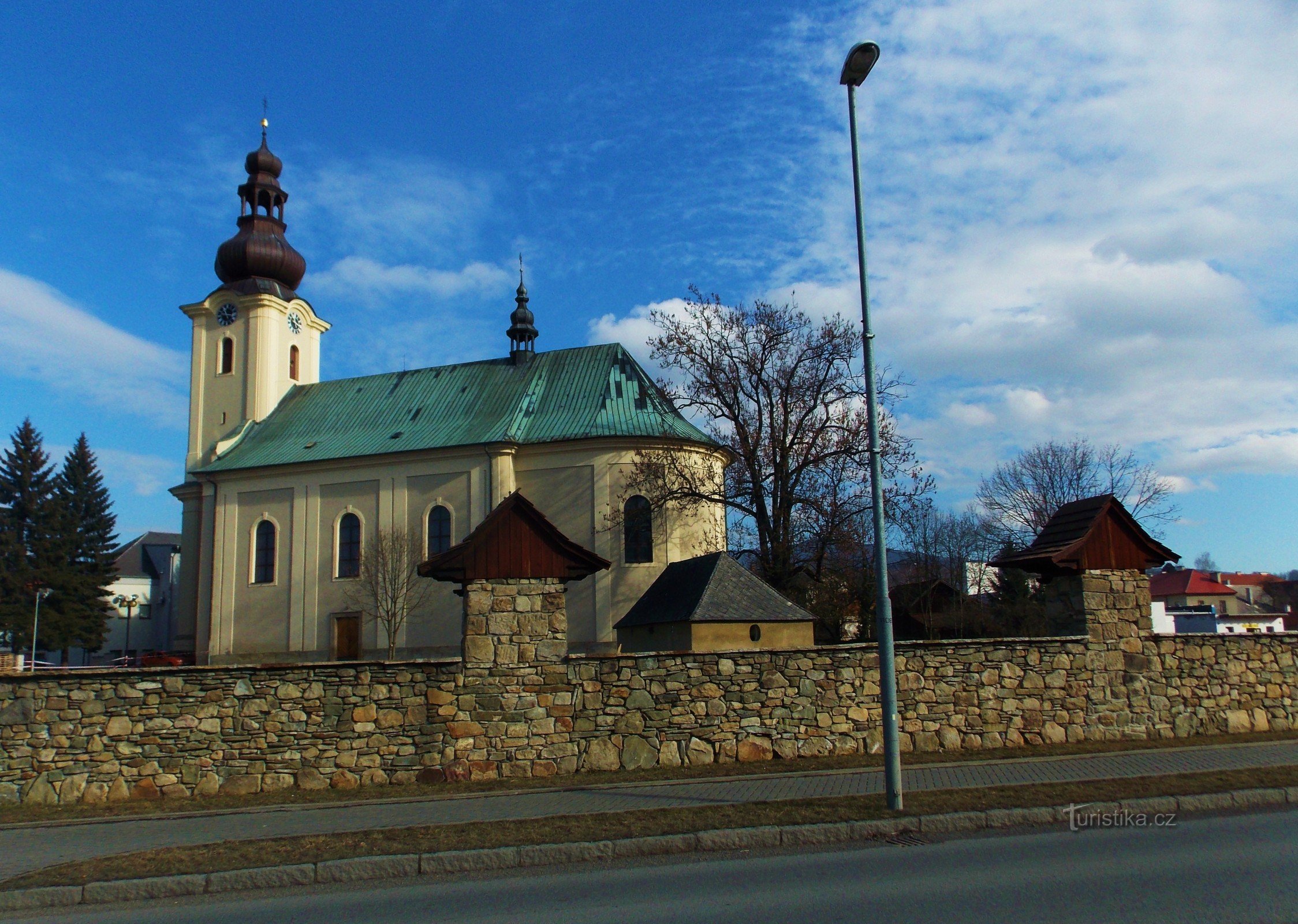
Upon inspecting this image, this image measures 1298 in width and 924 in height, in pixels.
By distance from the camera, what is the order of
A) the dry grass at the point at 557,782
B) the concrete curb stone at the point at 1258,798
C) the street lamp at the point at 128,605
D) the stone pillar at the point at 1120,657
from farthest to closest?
the street lamp at the point at 128,605 < the stone pillar at the point at 1120,657 < the dry grass at the point at 557,782 < the concrete curb stone at the point at 1258,798

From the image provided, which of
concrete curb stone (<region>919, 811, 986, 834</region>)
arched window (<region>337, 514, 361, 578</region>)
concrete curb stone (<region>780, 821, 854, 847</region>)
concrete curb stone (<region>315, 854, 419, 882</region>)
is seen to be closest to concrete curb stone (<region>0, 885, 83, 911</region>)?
concrete curb stone (<region>315, 854, 419, 882</region>)

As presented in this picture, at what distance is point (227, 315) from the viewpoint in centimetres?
4072

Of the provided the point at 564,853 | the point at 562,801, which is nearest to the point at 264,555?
the point at 562,801

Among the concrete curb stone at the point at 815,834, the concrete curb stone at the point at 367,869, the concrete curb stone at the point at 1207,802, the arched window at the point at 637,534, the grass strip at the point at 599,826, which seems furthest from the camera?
the arched window at the point at 637,534

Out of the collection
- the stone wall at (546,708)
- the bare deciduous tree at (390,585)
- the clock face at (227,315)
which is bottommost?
the stone wall at (546,708)

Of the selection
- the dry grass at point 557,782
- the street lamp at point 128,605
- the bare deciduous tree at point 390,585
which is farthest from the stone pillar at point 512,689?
the street lamp at point 128,605

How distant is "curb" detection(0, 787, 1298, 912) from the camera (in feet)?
24.7

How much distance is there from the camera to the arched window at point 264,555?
36.7 metres

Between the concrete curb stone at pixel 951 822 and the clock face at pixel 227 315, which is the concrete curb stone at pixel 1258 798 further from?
the clock face at pixel 227 315

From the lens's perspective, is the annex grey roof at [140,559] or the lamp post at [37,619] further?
the annex grey roof at [140,559]

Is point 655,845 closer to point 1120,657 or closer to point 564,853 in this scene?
point 564,853

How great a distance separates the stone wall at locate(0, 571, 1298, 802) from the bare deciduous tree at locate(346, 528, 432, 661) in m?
20.9

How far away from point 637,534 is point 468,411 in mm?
9536

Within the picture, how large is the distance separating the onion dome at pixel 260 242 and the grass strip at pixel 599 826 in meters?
35.8
